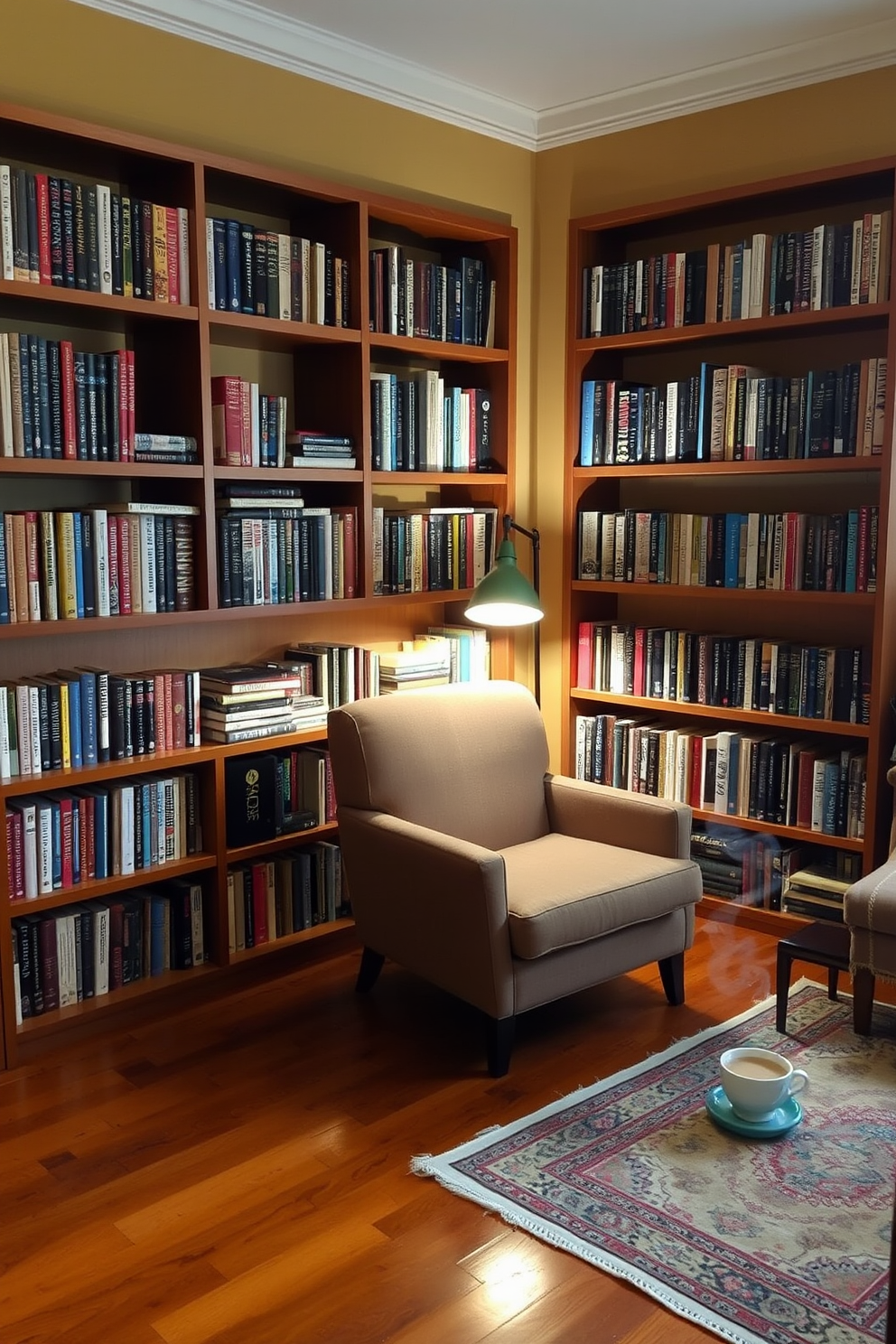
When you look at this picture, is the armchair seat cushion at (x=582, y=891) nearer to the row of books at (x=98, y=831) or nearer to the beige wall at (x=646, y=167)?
the row of books at (x=98, y=831)

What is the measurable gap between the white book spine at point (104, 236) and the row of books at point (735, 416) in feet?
5.50

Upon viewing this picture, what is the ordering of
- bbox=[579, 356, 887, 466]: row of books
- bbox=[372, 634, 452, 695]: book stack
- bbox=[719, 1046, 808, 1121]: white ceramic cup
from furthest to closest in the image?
bbox=[372, 634, 452, 695]: book stack
bbox=[579, 356, 887, 466]: row of books
bbox=[719, 1046, 808, 1121]: white ceramic cup

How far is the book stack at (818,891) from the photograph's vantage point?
3.56 metres

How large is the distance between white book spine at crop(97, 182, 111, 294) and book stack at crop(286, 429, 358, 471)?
2.27ft

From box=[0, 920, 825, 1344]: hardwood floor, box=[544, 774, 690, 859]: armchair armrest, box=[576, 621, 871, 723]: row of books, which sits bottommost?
box=[0, 920, 825, 1344]: hardwood floor

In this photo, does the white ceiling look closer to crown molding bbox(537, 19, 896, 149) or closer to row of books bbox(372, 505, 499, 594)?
crown molding bbox(537, 19, 896, 149)

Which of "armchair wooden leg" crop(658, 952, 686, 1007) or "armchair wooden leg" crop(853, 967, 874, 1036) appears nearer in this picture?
"armchair wooden leg" crop(853, 967, 874, 1036)

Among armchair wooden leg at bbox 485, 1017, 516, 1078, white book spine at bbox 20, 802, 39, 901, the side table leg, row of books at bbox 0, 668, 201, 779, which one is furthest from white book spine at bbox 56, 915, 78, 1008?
the side table leg

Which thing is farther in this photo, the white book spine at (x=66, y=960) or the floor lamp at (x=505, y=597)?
the floor lamp at (x=505, y=597)

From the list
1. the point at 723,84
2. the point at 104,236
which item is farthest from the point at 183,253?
the point at 723,84

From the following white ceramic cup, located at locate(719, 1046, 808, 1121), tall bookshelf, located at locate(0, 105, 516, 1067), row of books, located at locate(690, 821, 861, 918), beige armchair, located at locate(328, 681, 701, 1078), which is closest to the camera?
white ceramic cup, located at locate(719, 1046, 808, 1121)

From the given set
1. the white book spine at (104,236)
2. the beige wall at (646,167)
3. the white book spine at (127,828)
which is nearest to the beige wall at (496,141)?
the beige wall at (646,167)

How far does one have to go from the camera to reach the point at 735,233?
3783 mm

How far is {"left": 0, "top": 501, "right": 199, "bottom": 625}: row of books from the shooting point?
281 centimetres
